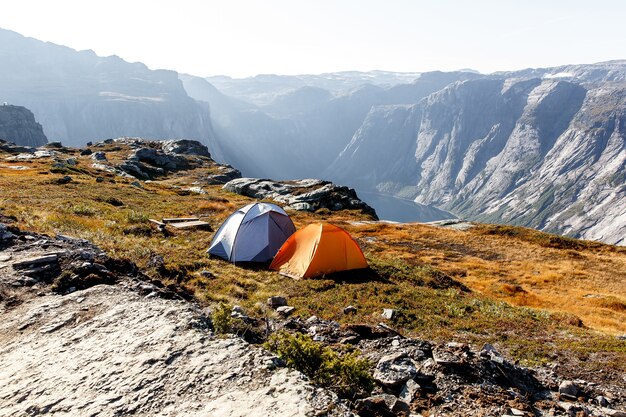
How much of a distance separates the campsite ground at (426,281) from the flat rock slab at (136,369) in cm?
647

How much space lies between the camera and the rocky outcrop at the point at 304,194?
2933 inches

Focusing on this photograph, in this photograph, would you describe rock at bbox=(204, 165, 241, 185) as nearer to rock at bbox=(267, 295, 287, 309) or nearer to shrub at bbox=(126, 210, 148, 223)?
shrub at bbox=(126, 210, 148, 223)

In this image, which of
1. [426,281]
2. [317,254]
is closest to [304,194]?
[426,281]

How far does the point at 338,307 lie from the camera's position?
1664 centimetres

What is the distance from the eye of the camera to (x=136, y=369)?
7.12 m

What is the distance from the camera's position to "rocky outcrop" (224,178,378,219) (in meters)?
74.5

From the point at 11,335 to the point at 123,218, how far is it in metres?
21.5

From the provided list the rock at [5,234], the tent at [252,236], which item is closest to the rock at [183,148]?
the tent at [252,236]

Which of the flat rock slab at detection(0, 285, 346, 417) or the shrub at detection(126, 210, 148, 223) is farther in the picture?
the shrub at detection(126, 210, 148, 223)

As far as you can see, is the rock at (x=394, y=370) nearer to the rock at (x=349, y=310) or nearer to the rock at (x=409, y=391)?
the rock at (x=409, y=391)

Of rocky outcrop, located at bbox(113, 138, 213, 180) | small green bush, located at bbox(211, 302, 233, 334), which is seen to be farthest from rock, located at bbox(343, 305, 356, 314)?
rocky outcrop, located at bbox(113, 138, 213, 180)

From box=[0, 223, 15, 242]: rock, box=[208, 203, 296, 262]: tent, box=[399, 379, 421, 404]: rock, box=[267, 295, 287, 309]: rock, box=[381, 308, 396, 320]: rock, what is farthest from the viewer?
box=[208, 203, 296, 262]: tent

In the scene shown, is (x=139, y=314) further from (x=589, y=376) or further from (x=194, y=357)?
(x=589, y=376)

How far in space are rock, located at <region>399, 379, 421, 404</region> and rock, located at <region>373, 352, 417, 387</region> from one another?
5.1 inches
